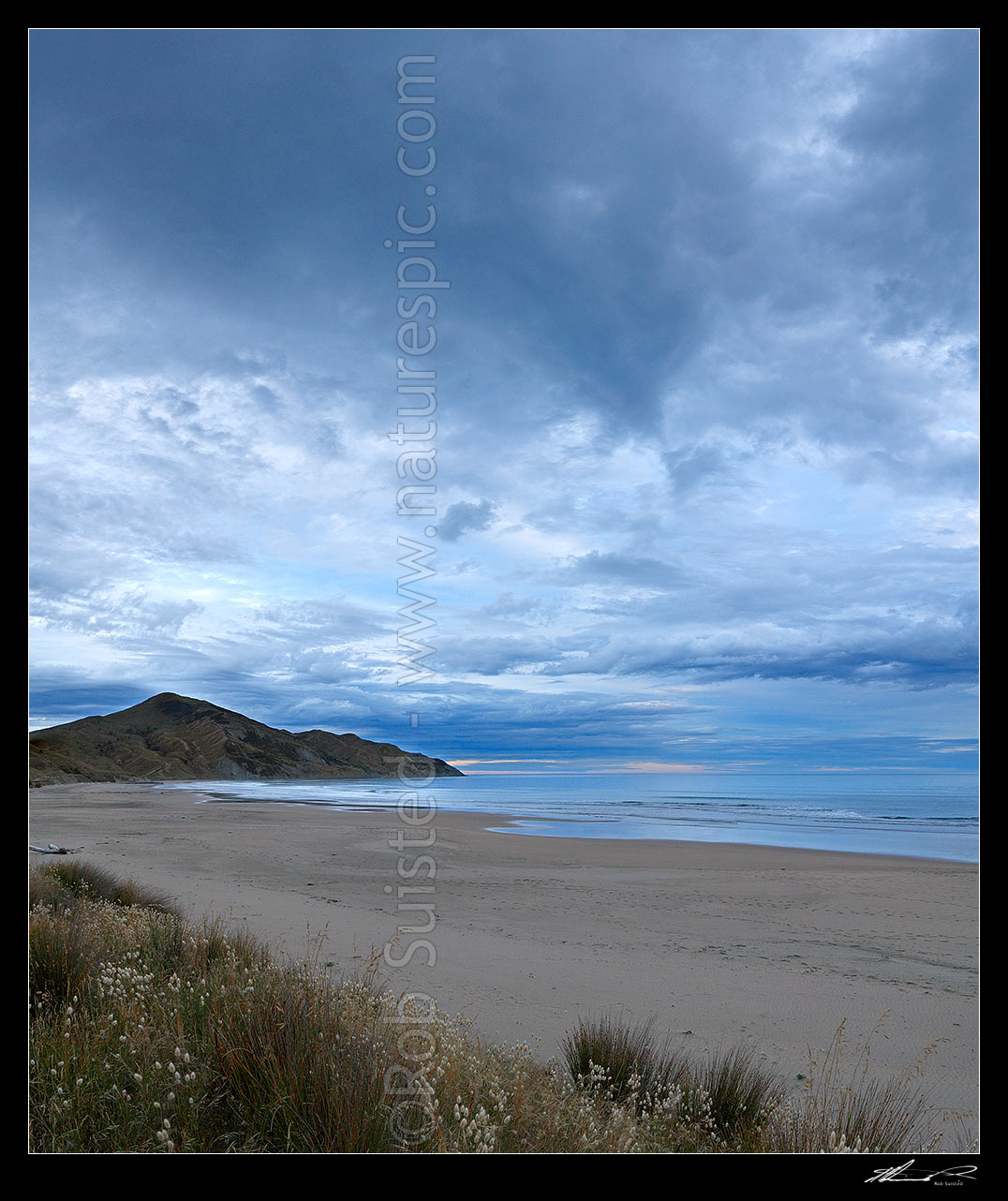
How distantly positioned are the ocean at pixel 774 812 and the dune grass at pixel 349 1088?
833 centimetres

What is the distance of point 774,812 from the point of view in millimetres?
38344

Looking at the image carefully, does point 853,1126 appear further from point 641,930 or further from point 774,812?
point 774,812

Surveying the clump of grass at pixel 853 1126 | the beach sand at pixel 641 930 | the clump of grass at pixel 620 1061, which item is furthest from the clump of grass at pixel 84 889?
the clump of grass at pixel 853 1126

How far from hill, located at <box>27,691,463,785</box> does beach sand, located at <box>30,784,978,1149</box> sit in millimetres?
73321

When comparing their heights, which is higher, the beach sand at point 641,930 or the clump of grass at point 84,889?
the clump of grass at point 84,889

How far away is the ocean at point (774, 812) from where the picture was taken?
990 inches

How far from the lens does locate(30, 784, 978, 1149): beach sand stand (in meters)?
6.51

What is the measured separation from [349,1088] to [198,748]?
117448mm

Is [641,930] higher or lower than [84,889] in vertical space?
lower

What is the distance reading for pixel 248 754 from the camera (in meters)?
114

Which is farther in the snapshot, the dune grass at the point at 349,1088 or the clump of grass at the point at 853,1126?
the clump of grass at the point at 853,1126

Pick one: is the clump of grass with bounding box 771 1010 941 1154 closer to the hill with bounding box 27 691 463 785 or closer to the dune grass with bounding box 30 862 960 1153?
the dune grass with bounding box 30 862 960 1153
